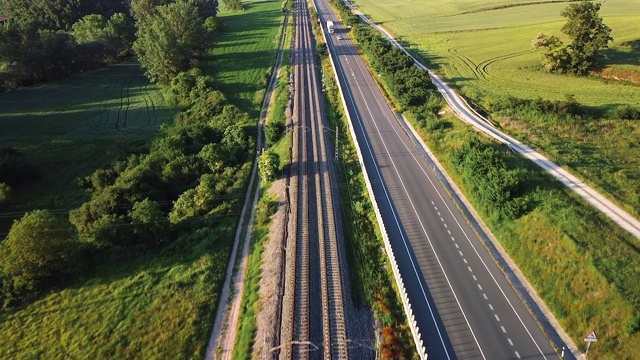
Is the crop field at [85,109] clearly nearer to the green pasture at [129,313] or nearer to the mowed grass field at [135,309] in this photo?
the mowed grass field at [135,309]

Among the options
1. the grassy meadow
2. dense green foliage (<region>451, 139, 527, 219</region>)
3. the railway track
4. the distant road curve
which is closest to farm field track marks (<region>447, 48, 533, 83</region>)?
Answer: the grassy meadow

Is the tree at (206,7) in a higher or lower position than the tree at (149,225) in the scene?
higher

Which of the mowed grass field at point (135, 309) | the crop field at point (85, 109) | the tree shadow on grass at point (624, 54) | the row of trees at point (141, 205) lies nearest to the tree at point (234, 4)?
the crop field at point (85, 109)

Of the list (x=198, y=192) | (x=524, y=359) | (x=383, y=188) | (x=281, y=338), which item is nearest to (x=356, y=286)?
(x=281, y=338)

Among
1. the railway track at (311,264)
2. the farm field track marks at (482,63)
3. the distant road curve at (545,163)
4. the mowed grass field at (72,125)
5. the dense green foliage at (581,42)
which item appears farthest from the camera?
the farm field track marks at (482,63)

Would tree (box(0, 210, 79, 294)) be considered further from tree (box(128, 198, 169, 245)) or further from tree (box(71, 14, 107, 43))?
tree (box(71, 14, 107, 43))

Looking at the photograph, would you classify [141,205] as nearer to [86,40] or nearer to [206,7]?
[86,40]
